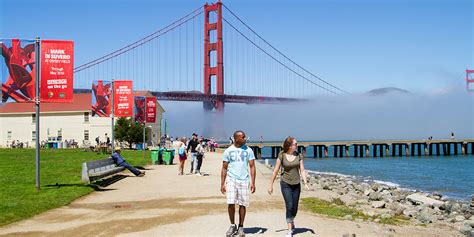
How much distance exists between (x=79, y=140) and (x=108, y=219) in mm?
54250

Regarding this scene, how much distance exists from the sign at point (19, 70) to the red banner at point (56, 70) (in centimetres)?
26

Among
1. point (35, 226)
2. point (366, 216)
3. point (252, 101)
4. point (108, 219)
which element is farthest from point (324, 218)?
point (252, 101)

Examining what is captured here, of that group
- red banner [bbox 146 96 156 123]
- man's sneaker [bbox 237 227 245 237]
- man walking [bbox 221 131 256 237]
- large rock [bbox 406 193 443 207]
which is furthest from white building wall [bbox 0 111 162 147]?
man's sneaker [bbox 237 227 245 237]

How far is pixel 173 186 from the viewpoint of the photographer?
58.2 ft

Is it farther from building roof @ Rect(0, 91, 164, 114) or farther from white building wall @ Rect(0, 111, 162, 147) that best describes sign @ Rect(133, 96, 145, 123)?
building roof @ Rect(0, 91, 164, 114)

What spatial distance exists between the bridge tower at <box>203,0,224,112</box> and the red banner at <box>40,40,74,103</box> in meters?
65.8

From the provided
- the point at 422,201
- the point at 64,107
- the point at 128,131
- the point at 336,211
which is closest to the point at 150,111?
the point at 422,201

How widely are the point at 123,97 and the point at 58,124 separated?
137 ft

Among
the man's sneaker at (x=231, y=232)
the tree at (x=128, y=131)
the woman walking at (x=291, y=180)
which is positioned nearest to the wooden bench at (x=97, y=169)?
the man's sneaker at (x=231, y=232)

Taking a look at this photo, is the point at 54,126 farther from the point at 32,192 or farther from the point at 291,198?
the point at 291,198

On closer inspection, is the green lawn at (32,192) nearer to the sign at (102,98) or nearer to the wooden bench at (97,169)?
the wooden bench at (97,169)

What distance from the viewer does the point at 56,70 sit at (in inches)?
593

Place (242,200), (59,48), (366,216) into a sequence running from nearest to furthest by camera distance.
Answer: (242,200), (366,216), (59,48)

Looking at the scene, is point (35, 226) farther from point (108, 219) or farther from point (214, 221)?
point (214, 221)
